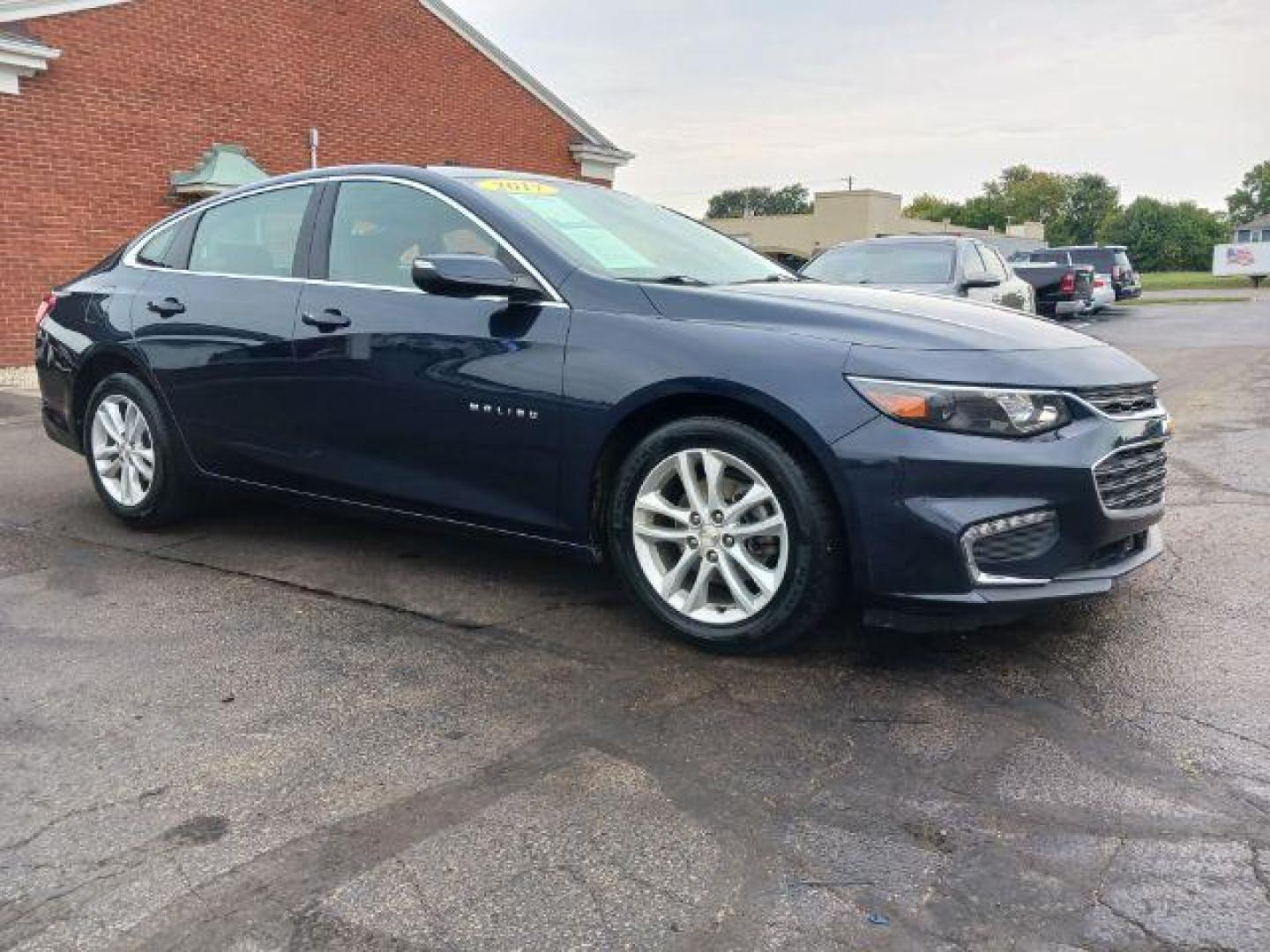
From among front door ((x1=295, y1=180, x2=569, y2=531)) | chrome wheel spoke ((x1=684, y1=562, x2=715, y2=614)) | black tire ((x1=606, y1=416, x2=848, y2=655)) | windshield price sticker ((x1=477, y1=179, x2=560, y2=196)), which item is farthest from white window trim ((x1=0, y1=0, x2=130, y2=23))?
chrome wheel spoke ((x1=684, y1=562, x2=715, y2=614))

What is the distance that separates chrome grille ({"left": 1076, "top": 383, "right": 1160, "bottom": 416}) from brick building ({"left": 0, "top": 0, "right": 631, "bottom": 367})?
11.8 m

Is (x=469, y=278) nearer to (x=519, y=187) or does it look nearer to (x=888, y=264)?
(x=519, y=187)

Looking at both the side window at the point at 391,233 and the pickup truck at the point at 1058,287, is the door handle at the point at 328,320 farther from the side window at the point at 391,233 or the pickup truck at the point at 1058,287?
the pickup truck at the point at 1058,287

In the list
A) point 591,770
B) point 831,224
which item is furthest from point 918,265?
point 831,224

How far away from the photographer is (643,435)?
3.81 metres

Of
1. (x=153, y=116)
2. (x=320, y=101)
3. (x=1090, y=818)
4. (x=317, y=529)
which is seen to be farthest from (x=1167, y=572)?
(x=320, y=101)

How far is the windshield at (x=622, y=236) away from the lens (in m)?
4.14

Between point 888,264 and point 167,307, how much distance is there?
6.56m

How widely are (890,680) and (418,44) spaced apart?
15.5 metres

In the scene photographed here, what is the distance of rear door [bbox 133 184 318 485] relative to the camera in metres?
4.66

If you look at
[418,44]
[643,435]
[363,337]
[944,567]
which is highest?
[418,44]

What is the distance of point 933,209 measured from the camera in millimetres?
114438

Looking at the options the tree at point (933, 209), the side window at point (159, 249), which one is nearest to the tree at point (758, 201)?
the tree at point (933, 209)

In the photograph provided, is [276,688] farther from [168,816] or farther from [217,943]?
[217,943]
